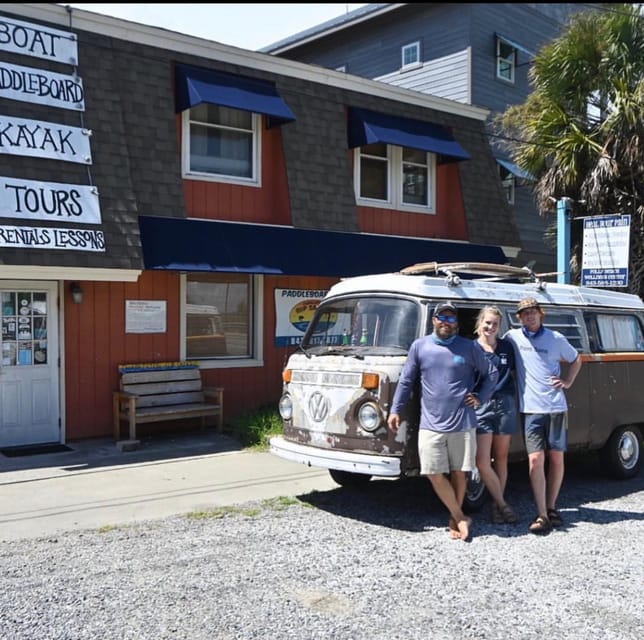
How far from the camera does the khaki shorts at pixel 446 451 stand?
20.2 ft

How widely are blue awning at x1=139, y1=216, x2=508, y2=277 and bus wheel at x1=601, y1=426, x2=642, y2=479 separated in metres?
5.21

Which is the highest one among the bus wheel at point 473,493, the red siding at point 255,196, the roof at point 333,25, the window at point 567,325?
the roof at point 333,25

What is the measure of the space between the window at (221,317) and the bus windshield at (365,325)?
4.20m

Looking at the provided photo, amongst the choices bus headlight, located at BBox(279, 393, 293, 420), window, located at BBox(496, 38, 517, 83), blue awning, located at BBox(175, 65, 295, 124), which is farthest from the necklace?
window, located at BBox(496, 38, 517, 83)

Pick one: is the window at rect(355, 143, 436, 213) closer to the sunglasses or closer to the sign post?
the sign post

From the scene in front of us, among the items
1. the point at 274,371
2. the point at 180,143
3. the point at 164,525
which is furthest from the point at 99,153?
the point at 164,525

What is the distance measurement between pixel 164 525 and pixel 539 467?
11.0 ft

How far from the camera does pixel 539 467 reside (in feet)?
21.3

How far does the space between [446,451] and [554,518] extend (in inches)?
50.0

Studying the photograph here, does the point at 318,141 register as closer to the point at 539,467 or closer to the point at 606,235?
the point at 606,235

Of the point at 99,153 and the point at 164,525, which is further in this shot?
the point at 99,153

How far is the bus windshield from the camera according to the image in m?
6.86

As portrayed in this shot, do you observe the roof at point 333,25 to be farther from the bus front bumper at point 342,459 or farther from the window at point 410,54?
the bus front bumper at point 342,459

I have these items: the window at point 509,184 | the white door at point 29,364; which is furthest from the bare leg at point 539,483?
the window at point 509,184
